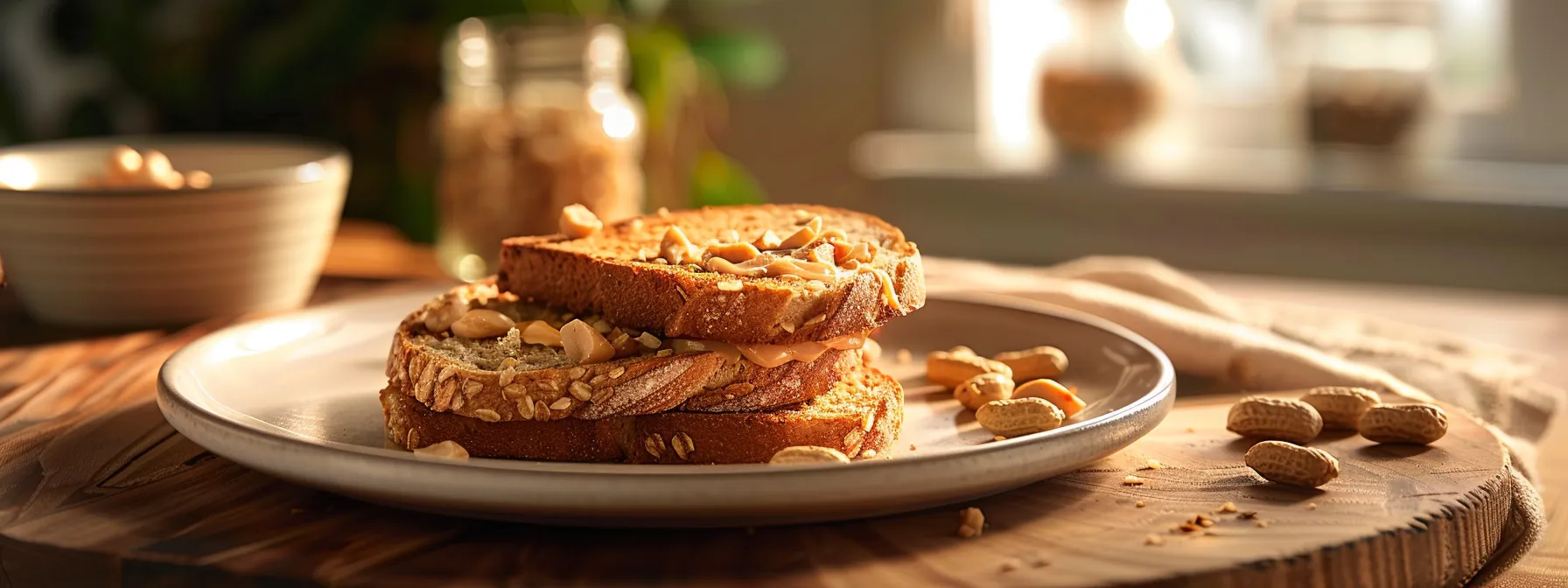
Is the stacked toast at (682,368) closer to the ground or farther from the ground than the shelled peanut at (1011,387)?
farther from the ground

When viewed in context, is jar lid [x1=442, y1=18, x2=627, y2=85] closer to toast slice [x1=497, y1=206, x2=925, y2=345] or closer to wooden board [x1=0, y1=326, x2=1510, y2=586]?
toast slice [x1=497, y1=206, x2=925, y2=345]

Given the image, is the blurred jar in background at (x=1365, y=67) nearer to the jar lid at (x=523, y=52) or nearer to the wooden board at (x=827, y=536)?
the jar lid at (x=523, y=52)

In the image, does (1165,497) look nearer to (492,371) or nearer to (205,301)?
(492,371)

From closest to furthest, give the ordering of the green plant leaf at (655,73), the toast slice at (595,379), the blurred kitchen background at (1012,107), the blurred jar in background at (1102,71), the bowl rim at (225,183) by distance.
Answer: the toast slice at (595,379), the bowl rim at (225,183), the green plant leaf at (655,73), the blurred kitchen background at (1012,107), the blurred jar in background at (1102,71)

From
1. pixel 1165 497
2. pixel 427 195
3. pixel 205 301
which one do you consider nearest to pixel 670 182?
pixel 427 195

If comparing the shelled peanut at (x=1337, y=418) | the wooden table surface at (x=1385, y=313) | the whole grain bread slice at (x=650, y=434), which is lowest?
the wooden table surface at (x=1385, y=313)

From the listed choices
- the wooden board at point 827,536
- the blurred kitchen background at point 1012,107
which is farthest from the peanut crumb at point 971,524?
the blurred kitchen background at point 1012,107
